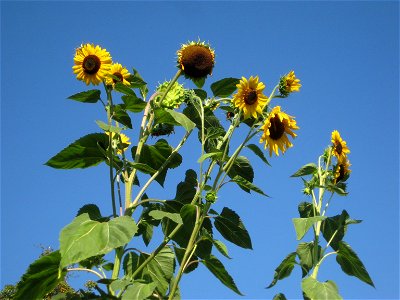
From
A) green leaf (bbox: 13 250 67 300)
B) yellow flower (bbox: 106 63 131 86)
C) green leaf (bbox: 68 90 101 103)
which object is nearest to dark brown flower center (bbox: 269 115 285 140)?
yellow flower (bbox: 106 63 131 86)

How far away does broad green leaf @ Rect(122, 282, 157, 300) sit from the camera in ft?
8.51

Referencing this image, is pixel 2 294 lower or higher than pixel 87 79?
higher

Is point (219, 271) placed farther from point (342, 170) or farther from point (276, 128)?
point (342, 170)

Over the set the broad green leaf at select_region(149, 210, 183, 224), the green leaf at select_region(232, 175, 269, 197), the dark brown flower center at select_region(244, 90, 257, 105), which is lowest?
the broad green leaf at select_region(149, 210, 183, 224)

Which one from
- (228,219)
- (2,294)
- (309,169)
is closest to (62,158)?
(228,219)

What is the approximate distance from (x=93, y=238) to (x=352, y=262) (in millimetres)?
1719

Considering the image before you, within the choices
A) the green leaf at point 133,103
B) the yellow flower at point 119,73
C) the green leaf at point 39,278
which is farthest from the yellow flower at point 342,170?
the green leaf at point 39,278

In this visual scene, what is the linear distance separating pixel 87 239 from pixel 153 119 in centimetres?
92

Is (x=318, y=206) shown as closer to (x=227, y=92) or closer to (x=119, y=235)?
(x=227, y=92)

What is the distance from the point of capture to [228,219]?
10.8ft

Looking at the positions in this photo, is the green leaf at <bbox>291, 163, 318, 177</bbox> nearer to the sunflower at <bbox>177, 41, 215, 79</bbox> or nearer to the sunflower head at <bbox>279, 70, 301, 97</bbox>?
the sunflower head at <bbox>279, 70, 301, 97</bbox>

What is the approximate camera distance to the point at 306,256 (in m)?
3.56

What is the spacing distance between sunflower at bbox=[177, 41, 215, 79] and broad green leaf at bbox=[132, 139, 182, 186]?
1.39 ft

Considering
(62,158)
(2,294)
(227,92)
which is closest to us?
(62,158)
